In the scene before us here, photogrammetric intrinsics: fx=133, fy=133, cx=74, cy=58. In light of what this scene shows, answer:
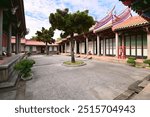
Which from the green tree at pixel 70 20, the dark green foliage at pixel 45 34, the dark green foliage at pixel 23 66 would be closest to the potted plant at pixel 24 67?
the dark green foliage at pixel 23 66

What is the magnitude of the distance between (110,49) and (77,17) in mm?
8425

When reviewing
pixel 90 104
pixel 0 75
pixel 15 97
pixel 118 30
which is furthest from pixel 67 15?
pixel 90 104

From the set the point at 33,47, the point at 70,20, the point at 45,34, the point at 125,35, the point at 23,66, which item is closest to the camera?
the point at 23,66

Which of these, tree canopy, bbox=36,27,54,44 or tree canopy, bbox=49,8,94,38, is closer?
tree canopy, bbox=49,8,94,38

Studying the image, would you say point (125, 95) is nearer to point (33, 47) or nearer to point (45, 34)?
point (45, 34)

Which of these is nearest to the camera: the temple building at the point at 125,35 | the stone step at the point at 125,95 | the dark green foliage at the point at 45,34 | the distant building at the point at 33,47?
the stone step at the point at 125,95

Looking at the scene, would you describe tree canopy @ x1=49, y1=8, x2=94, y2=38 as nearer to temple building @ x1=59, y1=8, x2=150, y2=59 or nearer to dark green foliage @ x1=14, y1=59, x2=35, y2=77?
temple building @ x1=59, y1=8, x2=150, y2=59

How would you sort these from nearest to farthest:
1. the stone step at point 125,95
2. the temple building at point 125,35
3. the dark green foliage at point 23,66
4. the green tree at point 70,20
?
the stone step at point 125,95, the dark green foliage at point 23,66, the green tree at point 70,20, the temple building at point 125,35

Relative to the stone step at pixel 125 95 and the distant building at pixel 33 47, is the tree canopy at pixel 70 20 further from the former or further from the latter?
the distant building at pixel 33 47

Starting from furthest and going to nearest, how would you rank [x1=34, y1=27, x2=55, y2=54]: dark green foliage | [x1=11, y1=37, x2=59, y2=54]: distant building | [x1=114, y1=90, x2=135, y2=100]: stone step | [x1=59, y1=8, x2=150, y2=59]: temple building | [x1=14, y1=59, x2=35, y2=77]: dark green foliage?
[x1=11, y1=37, x2=59, y2=54]: distant building, [x1=34, y1=27, x2=55, y2=54]: dark green foliage, [x1=59, y1=8, x2=150, y2=59]: temple building, [x1=14, y1=59, x2=35, y2=77]: dark green foliage, [x1=114, y1=90, x2=135, y2=100]: stone step

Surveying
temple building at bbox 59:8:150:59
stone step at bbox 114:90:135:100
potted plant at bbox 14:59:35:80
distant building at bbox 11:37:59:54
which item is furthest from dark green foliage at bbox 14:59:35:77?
distant building at bbox 11:37:59:54

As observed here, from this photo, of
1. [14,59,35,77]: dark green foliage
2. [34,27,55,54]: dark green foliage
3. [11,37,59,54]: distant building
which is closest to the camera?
[14,59,35,77]: dark green foliage

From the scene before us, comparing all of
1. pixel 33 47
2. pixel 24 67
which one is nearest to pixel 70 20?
pixel 24 67

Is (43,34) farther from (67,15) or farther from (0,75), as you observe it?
(0,75)
